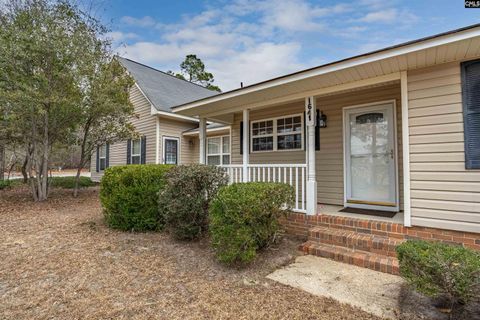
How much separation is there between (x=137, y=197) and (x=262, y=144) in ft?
10.9

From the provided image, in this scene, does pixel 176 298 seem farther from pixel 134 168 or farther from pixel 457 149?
pixel 457 149

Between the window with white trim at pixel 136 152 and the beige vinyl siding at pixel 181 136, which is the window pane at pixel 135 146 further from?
the beige vinyl siding at pixel 181 136

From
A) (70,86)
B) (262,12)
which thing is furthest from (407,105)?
(70,86)

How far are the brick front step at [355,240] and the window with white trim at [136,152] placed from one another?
867 centimetres

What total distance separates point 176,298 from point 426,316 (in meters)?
2.32

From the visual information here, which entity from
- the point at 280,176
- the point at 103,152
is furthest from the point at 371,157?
the point at 103,152

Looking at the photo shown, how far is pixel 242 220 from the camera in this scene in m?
3.10

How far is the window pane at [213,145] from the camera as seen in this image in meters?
10.2

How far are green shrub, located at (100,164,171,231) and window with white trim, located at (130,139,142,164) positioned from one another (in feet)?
19.8

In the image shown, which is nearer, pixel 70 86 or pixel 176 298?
pixel 176 298

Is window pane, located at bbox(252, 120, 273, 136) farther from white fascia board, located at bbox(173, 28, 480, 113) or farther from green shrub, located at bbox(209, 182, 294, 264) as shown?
green shrub, located at bbox(209, 182, 294, 264)

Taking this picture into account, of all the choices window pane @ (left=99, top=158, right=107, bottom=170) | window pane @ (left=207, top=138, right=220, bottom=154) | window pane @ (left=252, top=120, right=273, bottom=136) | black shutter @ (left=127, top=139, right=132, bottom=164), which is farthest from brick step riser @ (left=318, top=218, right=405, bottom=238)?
window pane @ (left=99, top=158, right=107, bottom=170)

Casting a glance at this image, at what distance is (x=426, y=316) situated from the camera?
87.8 inches

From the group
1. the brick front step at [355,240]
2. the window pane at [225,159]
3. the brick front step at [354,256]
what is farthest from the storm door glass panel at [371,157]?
the window pane at [225,159]
